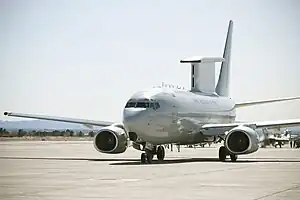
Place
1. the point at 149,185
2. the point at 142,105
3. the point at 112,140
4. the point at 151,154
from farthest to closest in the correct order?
the point at 112,140
the point at 142,105
the point at 151,154
the point at 149,185

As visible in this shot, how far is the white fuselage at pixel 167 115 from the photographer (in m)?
33.6

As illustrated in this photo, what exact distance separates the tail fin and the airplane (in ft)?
26.2

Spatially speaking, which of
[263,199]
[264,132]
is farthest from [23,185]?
[264,132]

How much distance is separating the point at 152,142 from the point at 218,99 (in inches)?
528

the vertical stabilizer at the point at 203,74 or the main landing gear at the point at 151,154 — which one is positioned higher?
the vertical stabilizer at the point at 203,74

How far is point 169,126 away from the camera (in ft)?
118

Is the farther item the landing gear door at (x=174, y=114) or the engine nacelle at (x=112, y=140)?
the landing gear door at (x=174, y=114)

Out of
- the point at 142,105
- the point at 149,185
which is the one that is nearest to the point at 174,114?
the point at 142,105

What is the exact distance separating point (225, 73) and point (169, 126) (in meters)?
19.8

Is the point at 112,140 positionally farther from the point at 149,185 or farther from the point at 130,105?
the point at 149,185

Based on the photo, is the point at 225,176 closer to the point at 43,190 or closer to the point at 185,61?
the point at 43,190

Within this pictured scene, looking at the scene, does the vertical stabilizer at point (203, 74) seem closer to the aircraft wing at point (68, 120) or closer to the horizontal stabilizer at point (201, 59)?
the horizontal stabilizer at point (201, 59)

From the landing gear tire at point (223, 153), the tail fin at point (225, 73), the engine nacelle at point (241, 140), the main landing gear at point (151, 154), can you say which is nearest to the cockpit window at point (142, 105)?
the main landing gear at point (151, 154)

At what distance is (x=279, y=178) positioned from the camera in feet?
72.8
